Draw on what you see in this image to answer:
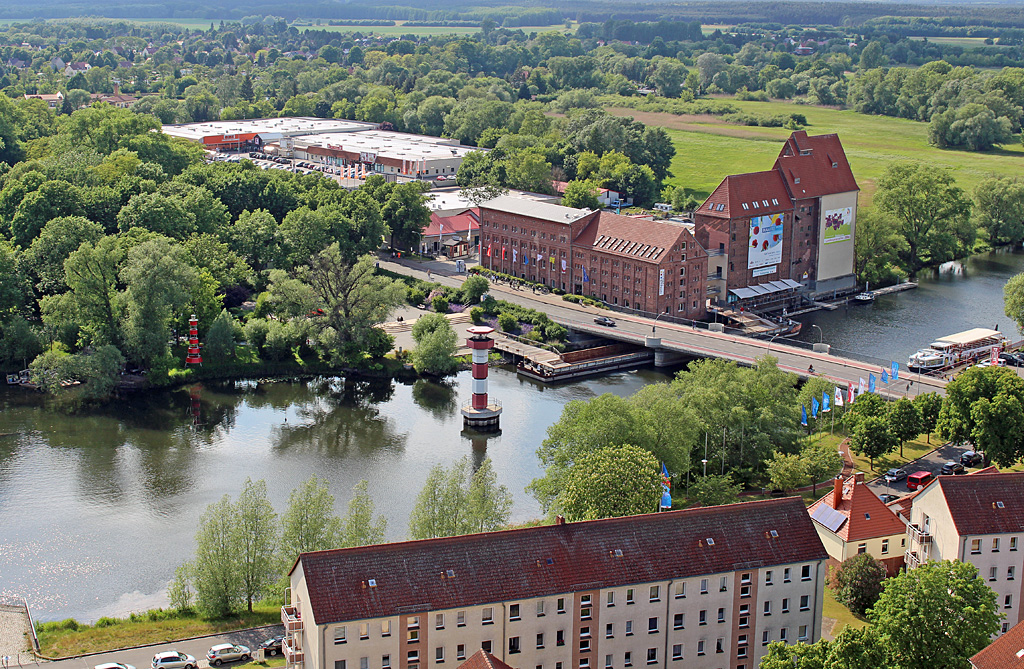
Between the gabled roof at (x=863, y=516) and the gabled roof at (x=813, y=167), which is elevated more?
the gabled roof at (x=813, y=167)

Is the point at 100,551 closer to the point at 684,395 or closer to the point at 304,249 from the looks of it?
the point at 684,395

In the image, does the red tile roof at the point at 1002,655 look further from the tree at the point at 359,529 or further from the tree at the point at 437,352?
the tree at the point at 437,352

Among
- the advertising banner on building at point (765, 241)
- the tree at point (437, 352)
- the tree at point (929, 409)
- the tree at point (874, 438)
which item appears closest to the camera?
the tree at point (874, 438)

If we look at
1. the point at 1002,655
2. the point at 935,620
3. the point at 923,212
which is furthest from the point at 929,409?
the point at 923,212

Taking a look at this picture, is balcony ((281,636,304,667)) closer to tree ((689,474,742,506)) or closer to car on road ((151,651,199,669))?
car on road ((151,651,199,669))

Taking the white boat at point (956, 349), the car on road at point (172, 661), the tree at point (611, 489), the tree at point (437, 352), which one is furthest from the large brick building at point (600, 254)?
the car on road at point (172, 661)

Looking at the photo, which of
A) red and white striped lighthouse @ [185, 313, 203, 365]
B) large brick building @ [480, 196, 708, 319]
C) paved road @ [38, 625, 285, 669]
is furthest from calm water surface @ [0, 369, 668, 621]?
large brick building @ [480, 196, 708, 319]

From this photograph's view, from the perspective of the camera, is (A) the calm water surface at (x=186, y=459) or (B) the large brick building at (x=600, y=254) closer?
(A) the calm water surface at (x=186, y=459)

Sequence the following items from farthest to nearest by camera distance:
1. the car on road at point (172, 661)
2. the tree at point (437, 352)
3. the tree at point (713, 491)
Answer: the tree at point (437, 352)
the tree at point (713, 491)
the car on road at point (172, 661)
